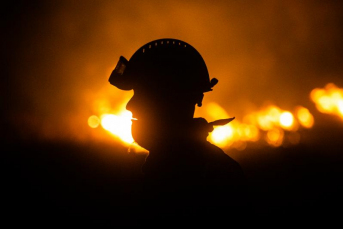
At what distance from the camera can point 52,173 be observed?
5.37 m

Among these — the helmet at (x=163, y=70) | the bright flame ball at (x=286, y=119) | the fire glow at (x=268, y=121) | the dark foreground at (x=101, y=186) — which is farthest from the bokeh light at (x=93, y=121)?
the bright flame ball at (x=286, y=119)

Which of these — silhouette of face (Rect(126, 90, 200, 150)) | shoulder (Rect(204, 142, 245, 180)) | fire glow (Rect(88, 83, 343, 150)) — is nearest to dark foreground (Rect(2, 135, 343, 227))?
shoulder (Rect(204, 142, 245, 180))

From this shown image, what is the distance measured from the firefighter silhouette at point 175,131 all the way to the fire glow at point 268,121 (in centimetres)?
825

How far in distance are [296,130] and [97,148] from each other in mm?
8920

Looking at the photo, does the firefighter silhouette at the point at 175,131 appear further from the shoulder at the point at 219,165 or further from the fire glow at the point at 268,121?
the fire glow at the point at 268,121

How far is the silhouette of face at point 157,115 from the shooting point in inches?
63.4

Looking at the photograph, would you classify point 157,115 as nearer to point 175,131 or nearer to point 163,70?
point 175,131

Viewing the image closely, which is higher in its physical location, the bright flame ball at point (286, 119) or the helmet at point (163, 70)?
the bright flame ball at point (286, 119)

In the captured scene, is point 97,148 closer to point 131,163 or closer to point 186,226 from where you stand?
point 131,163

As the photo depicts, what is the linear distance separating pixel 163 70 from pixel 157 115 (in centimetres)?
28

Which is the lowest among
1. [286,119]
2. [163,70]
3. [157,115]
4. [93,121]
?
[157,115]

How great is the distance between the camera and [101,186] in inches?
200

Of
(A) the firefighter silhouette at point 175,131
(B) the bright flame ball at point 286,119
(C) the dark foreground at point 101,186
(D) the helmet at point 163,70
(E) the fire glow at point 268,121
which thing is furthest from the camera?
(B) the bright flame ball at point 286,119

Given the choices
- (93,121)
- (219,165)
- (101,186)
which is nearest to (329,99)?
(93,121)
